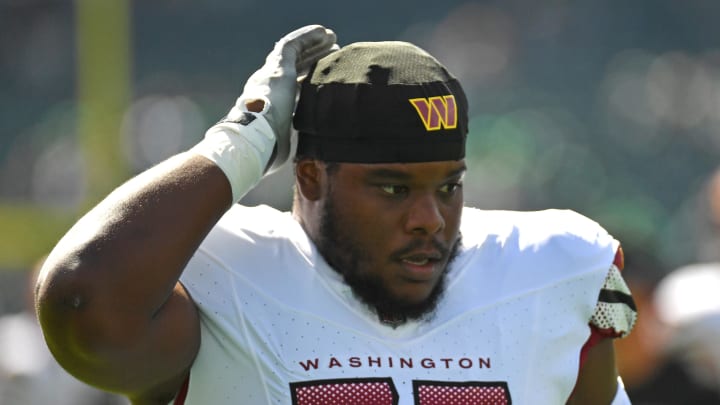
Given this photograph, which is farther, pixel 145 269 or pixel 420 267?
pixel 420 267

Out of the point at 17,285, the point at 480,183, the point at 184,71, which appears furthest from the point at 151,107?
the point at 480,183

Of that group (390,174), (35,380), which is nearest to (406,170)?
(390,174)

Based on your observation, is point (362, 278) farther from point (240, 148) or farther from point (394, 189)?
point (240, 148)

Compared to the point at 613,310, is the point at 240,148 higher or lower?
higher

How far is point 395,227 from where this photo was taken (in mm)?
2258

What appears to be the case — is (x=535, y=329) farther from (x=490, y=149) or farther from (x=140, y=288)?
(x=490, y=149)

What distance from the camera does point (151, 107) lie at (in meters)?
7.99

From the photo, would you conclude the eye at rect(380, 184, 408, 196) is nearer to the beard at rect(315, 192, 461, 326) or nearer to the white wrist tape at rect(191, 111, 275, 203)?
the beard at rect(315, 192, 461, 326)

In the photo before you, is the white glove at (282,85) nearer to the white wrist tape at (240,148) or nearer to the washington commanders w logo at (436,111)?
the white wrist tape at (240,148)

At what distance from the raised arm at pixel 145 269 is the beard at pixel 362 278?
0.17 meters

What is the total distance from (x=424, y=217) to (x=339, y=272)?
0.78 feet

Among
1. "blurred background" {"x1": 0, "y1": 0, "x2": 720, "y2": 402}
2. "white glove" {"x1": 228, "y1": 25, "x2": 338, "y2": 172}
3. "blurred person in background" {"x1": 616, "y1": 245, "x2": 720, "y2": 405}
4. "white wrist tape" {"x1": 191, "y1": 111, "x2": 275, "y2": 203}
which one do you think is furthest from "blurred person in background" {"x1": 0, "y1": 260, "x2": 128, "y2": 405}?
"white wrist tape" {"x1": 191, "y1": 111, "x2": 275, "y2": 203}

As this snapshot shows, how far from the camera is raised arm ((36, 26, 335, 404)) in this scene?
203cm

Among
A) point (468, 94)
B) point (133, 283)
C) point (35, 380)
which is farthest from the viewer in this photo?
point (468, 94)
